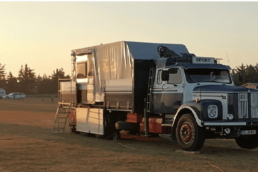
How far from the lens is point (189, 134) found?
14.7 meters

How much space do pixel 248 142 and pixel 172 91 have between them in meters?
3.08

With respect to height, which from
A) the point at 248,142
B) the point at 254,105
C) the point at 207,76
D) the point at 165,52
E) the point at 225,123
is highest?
the point at 165,52

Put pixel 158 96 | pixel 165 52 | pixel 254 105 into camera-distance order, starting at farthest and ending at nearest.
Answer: pixel 165 52, pixel 158 96, pixel 254 105

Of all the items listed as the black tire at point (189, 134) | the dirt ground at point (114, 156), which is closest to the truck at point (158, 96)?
the black tire at point (189, 134)

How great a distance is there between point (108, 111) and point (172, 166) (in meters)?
7.68

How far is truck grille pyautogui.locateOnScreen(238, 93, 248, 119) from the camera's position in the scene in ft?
47.3

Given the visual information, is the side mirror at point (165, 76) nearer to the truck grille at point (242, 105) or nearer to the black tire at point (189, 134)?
the black tire at point (189, 134)

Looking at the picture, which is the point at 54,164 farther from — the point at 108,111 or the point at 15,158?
the point at 108,111

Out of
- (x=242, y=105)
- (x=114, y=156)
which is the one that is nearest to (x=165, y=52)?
(x=242, y=105)

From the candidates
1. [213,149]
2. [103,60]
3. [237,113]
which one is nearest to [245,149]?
[213,149]

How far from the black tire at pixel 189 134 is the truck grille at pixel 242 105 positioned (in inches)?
49.7

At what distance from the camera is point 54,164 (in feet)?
39.6

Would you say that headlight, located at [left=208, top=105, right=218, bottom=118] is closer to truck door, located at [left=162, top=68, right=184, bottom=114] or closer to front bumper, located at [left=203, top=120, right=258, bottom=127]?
front bumper, located at [left=203, top=120, right=258, bottom=127]

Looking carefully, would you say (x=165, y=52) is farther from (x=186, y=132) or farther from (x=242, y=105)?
(x=242, y=105)
